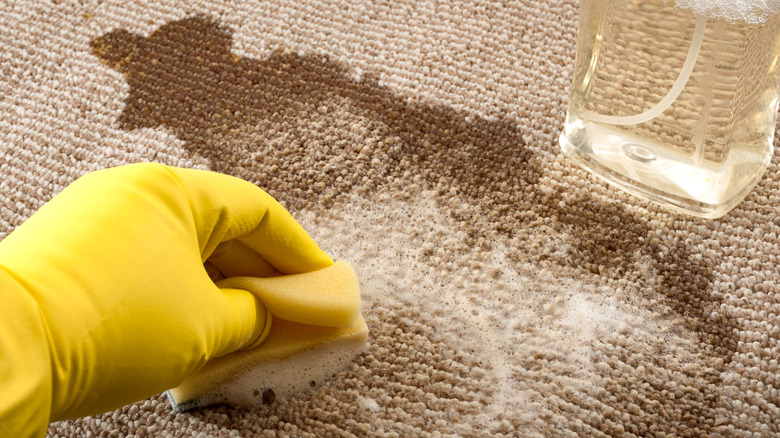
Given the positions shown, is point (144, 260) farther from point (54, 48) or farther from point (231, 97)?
point (54, 48)

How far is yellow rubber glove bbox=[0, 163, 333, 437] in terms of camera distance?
0.35 m

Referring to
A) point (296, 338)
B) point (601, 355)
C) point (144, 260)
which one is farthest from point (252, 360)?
point (601, 355)

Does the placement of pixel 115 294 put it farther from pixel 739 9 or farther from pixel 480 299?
pixel 739 9

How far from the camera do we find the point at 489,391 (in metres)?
0.52

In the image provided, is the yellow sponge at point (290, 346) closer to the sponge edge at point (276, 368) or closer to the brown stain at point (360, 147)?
the sponge edge at point (276, 368)

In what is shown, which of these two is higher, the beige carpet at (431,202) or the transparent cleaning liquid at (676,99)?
the transparent cleaning liquid at (676,99)

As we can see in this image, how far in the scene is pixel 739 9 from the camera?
1.71ft

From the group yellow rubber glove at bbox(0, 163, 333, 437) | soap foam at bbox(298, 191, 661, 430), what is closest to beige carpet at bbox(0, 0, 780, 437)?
soap foam at bbox(298, 191, 661, 430)

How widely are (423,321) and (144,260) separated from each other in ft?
0.76

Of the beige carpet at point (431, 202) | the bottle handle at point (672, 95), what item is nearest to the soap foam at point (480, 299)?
the beige carpet at point (431, 202)

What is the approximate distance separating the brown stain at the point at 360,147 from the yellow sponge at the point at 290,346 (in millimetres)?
136

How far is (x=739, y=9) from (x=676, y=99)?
0.28 ft

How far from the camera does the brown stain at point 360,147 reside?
587 mm

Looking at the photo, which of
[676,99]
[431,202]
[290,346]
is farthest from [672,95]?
[290,346]
